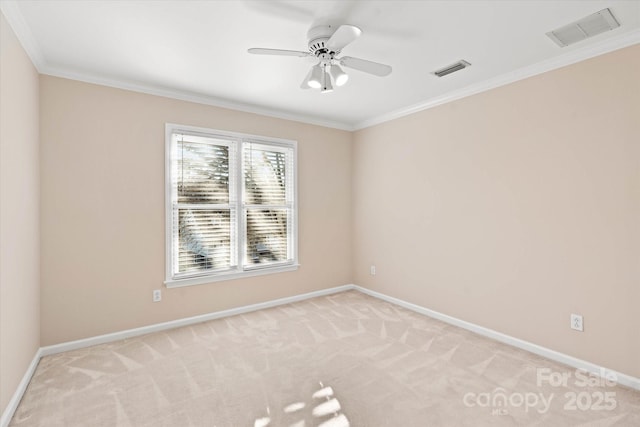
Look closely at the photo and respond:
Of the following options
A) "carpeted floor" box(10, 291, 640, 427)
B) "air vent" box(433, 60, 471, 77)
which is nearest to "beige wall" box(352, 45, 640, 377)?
"carpeted floor" box(10, 291, 640, 427)

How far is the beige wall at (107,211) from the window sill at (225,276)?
7 centimetres

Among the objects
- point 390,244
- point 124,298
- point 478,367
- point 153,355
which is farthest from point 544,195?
point 124,298

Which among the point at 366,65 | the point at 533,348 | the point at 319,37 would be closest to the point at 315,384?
the point at 533,348

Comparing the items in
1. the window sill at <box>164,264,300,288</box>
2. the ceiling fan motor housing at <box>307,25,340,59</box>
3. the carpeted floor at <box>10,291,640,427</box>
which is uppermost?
the ceiling fan motor housing at <box>307,25,340,59</box>

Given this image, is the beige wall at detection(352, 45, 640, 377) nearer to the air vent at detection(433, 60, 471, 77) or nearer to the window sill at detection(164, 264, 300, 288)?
the air vent at detection(433, 60, 471, 77)

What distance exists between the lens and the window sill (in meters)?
3.50

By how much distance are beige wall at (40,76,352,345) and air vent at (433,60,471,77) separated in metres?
2.31

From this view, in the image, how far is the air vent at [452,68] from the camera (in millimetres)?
2797

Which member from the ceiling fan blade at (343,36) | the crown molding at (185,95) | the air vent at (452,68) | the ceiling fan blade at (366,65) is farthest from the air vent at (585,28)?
the crown molding at (185,95)

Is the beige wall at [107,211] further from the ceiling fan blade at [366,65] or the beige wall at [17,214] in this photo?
the ceiling fan blade at [366,65]

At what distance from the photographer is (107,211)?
10.2 feet

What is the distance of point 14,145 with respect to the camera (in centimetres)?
215

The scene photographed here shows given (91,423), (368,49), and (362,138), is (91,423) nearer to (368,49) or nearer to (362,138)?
(368,49)

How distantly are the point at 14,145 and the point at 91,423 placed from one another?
6.32 ft
